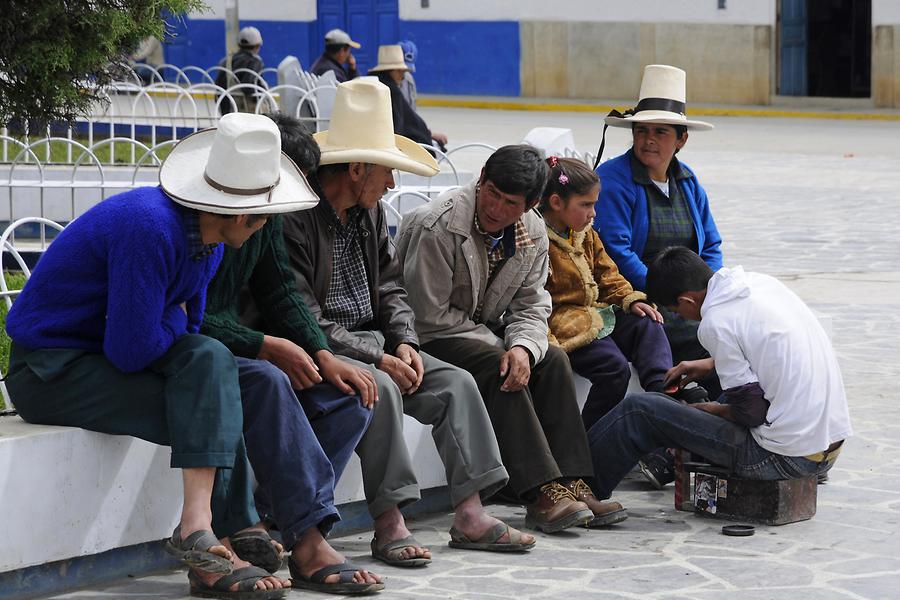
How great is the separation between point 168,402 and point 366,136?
1.38 m

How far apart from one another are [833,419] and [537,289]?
1.18 metres

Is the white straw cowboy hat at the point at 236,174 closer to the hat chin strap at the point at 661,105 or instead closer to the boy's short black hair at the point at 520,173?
the boy's short black hair at the point at 520,173

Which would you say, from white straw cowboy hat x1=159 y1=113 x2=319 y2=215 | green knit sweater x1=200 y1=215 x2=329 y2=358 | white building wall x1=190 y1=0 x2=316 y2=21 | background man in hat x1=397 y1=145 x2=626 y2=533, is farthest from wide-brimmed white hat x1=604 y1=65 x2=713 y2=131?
white building wall x1=190 y1=0 x2=316 y2=21

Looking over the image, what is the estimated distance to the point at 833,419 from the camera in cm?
526

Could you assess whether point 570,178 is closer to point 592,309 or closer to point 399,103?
point 592,309

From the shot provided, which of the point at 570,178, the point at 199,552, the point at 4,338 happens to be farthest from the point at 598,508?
the point at 4,338

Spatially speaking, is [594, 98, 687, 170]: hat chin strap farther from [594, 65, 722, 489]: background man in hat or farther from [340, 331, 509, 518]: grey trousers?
[340, 331, 509, 518]: grey trousers

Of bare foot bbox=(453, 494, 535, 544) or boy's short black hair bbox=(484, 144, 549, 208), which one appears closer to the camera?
bare foot bbox=(453, 494, 535, 544)

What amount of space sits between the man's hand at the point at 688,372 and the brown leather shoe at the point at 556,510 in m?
0.70

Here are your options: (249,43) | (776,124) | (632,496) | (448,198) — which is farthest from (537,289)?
(776,124)

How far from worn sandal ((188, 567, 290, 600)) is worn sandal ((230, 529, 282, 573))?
0.50 feet

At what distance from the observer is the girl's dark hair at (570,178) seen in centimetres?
584

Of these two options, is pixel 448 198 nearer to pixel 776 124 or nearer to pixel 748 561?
pixel 748 561

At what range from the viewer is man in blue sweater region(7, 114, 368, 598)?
4328 millimetres
